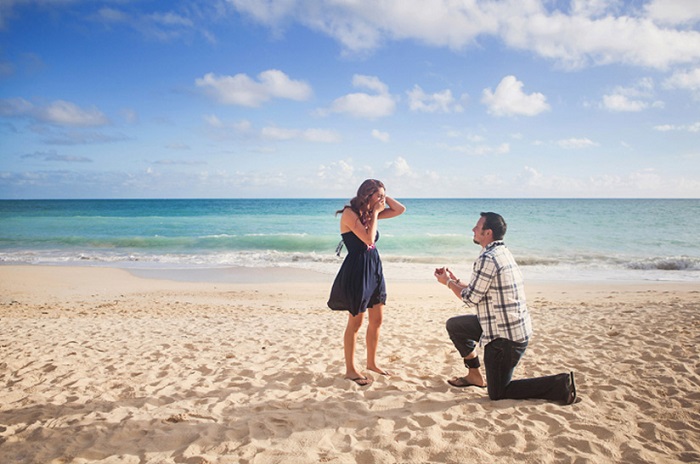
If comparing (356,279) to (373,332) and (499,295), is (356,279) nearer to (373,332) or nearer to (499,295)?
(373,332)

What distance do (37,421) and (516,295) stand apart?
170 inches

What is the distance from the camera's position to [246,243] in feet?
89.1

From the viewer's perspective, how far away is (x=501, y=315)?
3.55 metres

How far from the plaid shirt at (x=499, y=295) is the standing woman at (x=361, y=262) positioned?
3.30 ft

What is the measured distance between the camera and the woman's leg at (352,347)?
4.30m

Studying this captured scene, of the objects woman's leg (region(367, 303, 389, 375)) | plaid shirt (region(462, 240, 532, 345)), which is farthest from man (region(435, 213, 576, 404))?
woman's leg (region(367, 303, 389, 375))

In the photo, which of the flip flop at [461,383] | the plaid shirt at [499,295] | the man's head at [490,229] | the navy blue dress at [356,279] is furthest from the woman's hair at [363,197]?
the flip flop at [461,383]

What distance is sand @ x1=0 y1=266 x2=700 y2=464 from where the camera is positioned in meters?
3.01

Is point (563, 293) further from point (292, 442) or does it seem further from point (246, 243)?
point (246, 243)

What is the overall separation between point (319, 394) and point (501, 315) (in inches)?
77.8

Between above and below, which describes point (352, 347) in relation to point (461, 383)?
above

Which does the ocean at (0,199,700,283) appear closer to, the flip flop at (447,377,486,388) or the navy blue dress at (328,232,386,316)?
the flip flop at (447,377,486,388)

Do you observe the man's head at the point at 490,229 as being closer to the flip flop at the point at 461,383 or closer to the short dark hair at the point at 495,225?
the short dark hair at the point at 495,225

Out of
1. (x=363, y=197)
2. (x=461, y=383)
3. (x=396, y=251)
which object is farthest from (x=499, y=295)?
(x=396, y=251)
